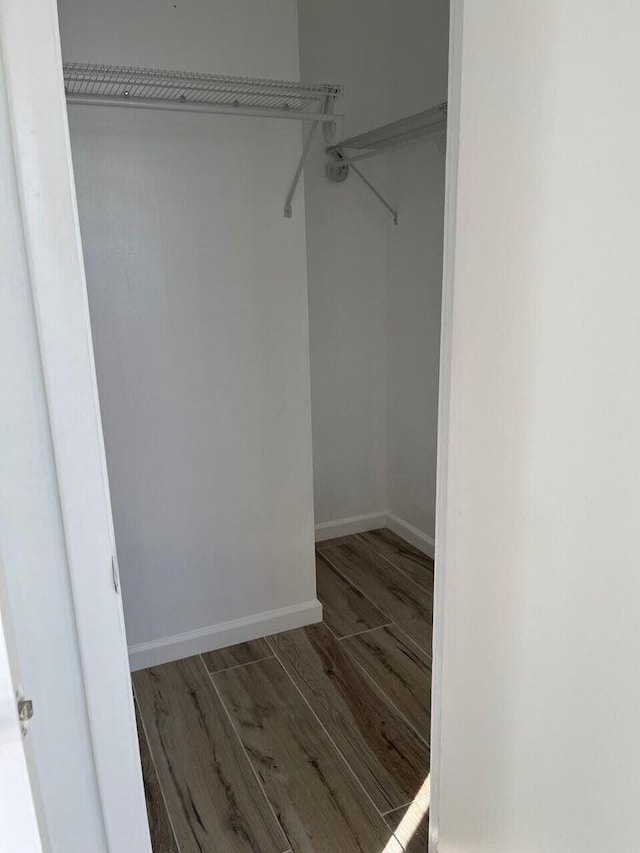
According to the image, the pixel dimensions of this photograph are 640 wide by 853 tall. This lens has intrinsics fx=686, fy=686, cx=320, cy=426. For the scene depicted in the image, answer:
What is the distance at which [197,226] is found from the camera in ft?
7.37

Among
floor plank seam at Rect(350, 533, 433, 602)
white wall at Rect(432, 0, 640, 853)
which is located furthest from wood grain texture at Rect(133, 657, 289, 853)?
floor plank seam at Rect(350, 533, 433, 602)

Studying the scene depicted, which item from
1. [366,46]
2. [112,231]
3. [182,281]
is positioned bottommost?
[182,281]

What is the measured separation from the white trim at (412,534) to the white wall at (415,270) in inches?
0.9

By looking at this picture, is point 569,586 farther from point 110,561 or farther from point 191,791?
point 191,791

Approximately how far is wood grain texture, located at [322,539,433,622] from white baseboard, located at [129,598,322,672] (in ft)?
1.09

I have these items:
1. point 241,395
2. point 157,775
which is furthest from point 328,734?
point 241,395

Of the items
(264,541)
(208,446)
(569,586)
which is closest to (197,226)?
(208,446)

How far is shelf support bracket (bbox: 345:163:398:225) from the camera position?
10.2ft

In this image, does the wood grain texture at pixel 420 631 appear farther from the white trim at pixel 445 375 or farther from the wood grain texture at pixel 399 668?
the white trim at pixel 445 375

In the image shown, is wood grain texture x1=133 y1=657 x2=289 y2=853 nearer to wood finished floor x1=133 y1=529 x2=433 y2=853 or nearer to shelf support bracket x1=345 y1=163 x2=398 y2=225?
wood finished floor x1=133 y1=529 x2=433 y2=853

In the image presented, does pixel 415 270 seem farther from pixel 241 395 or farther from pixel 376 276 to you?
pixel 241 395

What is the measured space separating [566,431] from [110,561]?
77 centimetres

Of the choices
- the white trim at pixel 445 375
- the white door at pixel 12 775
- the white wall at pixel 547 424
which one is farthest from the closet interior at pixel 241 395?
the white door at pixel 12 775

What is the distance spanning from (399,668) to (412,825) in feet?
2.18
